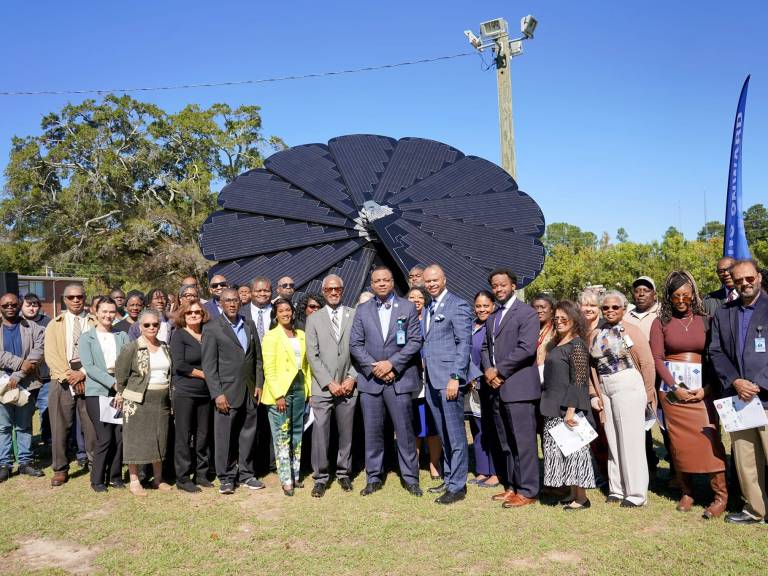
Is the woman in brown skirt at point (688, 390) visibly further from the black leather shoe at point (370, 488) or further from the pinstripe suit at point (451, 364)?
the black leather shoe at point (370, 488)

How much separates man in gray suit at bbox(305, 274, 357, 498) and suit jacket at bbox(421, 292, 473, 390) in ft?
2.90

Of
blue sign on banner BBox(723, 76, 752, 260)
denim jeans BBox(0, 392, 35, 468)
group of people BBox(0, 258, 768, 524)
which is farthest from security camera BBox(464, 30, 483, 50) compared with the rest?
denim jeans BBox(0, 392, 35, 468)

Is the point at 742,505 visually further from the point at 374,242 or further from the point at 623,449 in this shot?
the point at 374,242

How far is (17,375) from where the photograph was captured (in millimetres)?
7117

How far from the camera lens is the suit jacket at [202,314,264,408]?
6.27 meters

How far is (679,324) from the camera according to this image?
5590mm

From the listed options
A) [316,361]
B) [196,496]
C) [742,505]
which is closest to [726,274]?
[742,505]

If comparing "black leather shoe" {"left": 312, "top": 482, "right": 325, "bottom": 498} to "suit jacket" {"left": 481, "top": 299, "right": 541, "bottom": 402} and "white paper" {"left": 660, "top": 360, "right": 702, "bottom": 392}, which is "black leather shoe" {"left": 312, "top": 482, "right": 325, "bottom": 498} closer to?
"suit jacket" {"left": 481, "top": 299, "right": 541, "bottom": 402}

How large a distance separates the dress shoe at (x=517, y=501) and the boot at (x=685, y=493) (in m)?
1.27

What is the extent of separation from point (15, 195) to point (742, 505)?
32.2 m

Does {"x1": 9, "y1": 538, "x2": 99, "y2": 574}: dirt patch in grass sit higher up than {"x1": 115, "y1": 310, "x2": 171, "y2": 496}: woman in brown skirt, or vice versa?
{"x1": 115, "y1": 310, "x2": 171, "y2": 496}: woman in brown skirt

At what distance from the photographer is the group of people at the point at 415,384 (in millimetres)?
5520

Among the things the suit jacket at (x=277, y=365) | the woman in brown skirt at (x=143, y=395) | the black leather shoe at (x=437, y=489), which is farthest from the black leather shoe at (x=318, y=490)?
the woman in brown skirt at (x=143, y=395)

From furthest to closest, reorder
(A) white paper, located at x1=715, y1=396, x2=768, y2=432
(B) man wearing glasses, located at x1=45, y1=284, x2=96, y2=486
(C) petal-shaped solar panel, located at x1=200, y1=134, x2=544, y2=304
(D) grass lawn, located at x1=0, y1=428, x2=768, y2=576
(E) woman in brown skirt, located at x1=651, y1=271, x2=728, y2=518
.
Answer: (C) petal-shaped solar panel, located at x1=200, y1=134, x2=544, y2=304 → (B) man wearing glasses, located at x1=45, y1=284, x2=96, y2=486 → (E) woman in brown skirt, located at x1=651, y1=271, x2=728, y2=518 → (A) white paper, located at x1=715, y1=396, x2=768, y2=432 → (D) grass lawn, located at x1=0, y1=428, x2=768, y2=576
